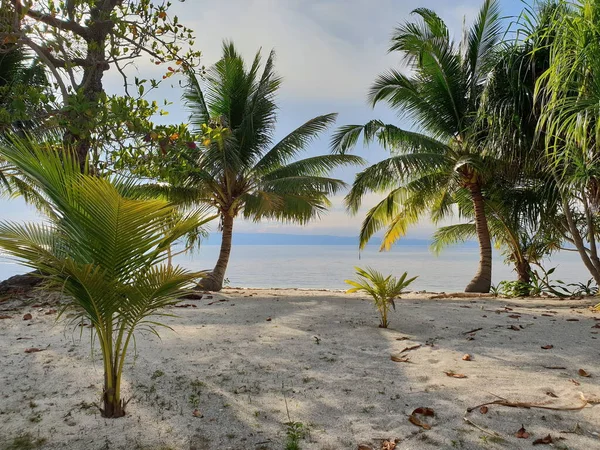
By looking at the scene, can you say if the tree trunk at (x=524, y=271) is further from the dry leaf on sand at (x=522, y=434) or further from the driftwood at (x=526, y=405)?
the dry leaf on sand at (x=522, y=434)

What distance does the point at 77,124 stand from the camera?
3.68 metres

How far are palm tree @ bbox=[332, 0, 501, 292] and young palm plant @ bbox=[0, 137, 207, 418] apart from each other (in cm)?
788

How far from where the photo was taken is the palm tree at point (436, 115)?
10.5 m

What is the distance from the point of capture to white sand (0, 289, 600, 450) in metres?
2.88

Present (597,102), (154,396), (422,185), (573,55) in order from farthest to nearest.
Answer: (422,185)
(573,55)
(597,102)
(154,396)

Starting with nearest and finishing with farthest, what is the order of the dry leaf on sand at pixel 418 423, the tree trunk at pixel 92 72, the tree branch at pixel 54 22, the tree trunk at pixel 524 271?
the dry leaf on sand at pixel 418 423 → the tree trunk at pixel 92 72 → the tree branch at pixel 54 22 → the tree trunk at pixel 524 271

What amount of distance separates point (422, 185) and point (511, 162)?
2.87 m

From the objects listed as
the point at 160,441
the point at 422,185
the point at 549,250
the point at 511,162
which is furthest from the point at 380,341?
the point at 549,250

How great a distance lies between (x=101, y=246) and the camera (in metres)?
2.88

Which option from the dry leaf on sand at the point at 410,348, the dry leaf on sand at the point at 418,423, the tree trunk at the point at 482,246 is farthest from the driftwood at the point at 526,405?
the tree trunk at the point at 482,246

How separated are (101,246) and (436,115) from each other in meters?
9.79

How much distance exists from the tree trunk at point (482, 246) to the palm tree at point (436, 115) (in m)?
0.01

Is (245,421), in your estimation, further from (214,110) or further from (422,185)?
(214,110)

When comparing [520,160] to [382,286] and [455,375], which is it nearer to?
[382,286]
